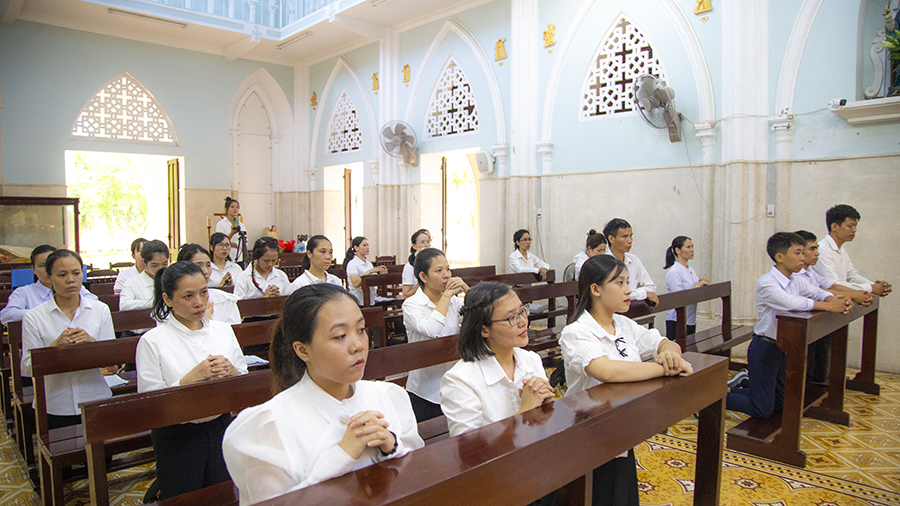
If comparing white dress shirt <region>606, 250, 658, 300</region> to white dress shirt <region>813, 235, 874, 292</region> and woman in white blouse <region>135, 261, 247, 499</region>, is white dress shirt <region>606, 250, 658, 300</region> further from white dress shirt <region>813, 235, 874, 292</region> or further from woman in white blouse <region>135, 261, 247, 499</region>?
woman in white blouse <region>135, 261, 247, 499</region>

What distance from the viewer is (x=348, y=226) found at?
12.5 m

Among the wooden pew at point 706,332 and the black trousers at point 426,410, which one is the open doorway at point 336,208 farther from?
the black trousers at point 426,410

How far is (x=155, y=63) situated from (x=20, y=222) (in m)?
4.46

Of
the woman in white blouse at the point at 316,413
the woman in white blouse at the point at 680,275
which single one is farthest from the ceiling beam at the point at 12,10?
the woman in white blouse at the point at 316,413

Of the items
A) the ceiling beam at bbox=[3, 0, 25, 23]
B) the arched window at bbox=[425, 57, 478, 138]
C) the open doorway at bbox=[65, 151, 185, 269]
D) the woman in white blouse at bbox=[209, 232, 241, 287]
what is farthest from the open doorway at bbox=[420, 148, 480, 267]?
the woman in white blouse at bbox=[209, 232, 241, 287]

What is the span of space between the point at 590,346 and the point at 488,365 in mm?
552

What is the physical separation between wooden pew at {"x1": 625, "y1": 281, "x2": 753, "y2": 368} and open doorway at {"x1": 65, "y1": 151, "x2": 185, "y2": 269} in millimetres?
15797

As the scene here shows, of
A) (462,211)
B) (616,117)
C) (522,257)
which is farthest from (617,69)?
(462,211)

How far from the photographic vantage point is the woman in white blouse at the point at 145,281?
4566 millimetres

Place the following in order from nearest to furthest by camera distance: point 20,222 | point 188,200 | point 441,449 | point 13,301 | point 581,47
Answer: point 441,449 < point 13,301 < point 581,47 < point 20,222 < point 188,200

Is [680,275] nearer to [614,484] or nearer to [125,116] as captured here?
[614,484]

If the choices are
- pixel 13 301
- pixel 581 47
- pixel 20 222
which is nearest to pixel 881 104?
pixel 581 47

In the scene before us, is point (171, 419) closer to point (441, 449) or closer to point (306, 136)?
point (441, 449)

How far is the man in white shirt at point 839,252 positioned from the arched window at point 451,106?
19.0 feet
